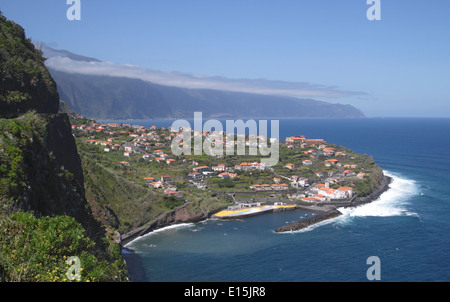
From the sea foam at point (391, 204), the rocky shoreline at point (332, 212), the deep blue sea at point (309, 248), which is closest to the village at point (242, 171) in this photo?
the rocky shoreline at point (332, 212)

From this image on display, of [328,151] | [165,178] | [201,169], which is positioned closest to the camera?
[165,178]

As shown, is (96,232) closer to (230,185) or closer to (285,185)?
(230,185)

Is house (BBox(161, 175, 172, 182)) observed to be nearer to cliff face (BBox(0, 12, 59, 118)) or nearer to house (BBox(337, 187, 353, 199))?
house (BBox(337, 187, 353, 199))

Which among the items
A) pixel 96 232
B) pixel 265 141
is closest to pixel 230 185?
pixel 96 232

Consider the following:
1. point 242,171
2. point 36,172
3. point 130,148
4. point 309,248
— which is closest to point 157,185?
point 242,171

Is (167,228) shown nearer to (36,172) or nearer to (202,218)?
(202,218)
